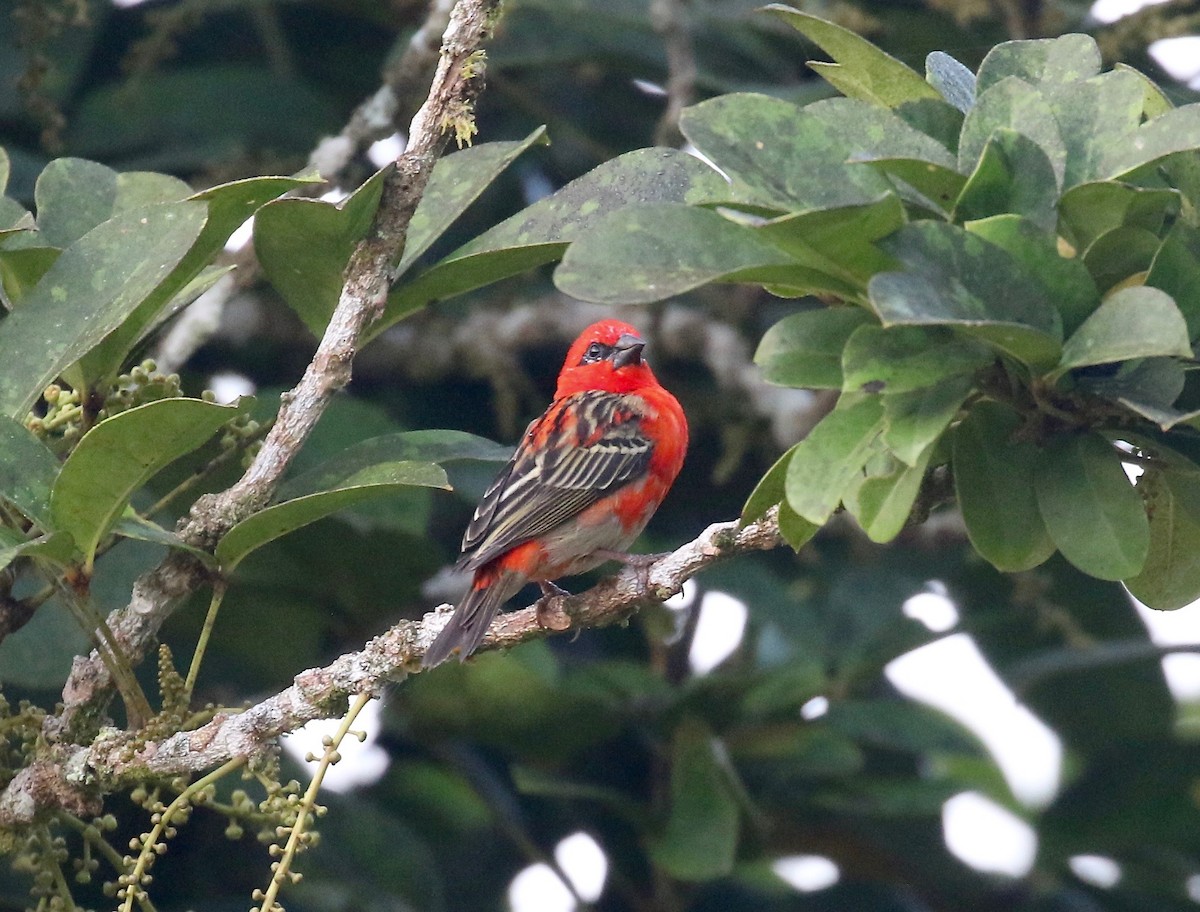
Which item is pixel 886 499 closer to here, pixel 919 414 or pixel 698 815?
pixel 919 414

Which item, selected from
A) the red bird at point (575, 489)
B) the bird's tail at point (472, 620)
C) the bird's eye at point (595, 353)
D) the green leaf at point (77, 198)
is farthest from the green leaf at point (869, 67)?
the bird's eye at point (595, 353)

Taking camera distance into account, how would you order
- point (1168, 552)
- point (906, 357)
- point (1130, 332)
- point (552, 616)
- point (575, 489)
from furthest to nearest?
point (575, 489) < point (552, 616) < point (1168, 552) < point (906, 357) < point (1130, 332)

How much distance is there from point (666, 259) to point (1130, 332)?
582 mm

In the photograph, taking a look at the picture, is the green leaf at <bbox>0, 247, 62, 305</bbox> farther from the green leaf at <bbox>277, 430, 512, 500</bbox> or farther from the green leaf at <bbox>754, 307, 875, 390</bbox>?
the green leaf at <bbox>754, 307, 875, 390</bbox>

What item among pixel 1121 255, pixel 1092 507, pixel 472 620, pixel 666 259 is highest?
pixel 666 259

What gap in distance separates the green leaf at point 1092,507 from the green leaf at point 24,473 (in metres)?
1.46

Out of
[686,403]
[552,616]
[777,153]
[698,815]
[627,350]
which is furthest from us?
[686,403]

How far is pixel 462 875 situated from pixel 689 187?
293 cm

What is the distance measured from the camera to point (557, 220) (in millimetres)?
2572

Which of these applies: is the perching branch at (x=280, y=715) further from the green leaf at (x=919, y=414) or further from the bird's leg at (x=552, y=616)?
the green leaf at (x=919, y=414)

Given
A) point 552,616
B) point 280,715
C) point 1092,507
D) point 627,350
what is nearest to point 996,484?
point 1092,507

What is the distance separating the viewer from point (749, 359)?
15.5ft

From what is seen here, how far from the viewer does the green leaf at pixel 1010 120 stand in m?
2.01

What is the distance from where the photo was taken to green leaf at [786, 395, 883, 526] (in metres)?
1.86
